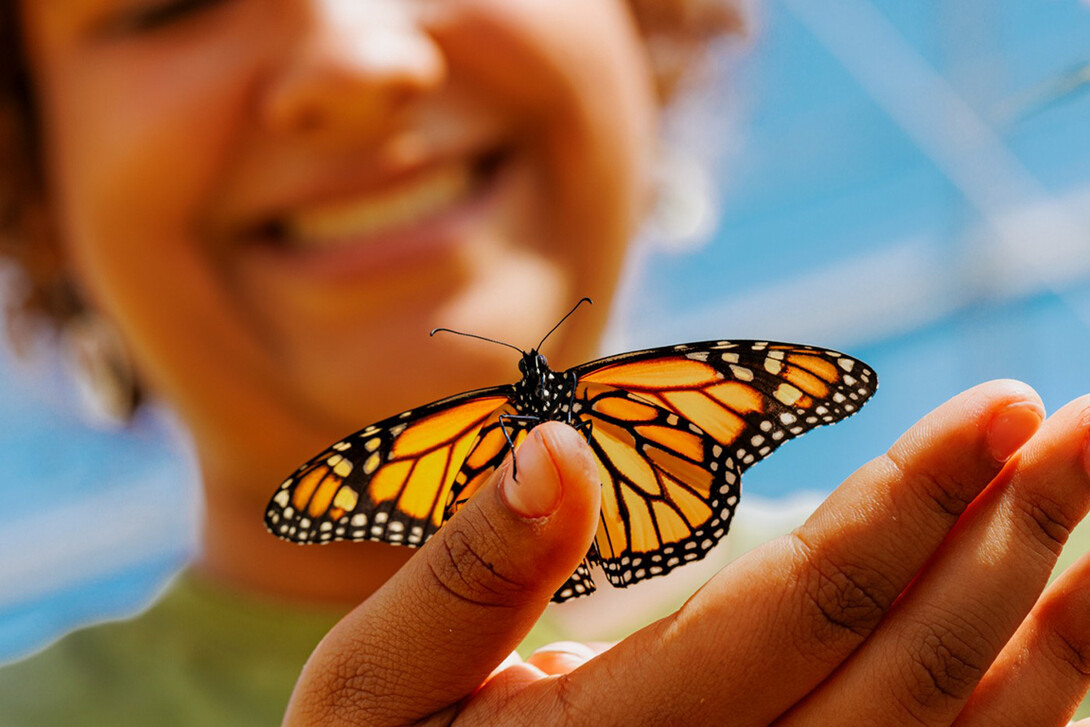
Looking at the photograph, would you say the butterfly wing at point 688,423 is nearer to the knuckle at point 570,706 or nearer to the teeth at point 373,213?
the knuckle at point 570,706

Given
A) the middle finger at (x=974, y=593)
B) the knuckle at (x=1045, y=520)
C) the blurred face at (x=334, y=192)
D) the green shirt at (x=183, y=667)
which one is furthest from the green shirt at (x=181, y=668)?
the knuckle at (x=1045, y=520)

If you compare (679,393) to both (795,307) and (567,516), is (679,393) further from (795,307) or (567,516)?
(795,307)

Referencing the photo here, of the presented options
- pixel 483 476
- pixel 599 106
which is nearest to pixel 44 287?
pixel 599 106

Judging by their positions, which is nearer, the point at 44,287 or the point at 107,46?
the point at 107,46

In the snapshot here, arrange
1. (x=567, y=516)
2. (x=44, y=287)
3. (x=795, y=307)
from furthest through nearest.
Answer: (x=795, y=307), (x=44, y=287), (x=567, y=516)

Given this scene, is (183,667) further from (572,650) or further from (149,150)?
(572,650)

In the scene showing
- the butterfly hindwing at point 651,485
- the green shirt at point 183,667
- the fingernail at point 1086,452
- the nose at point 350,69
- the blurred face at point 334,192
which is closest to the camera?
the fingernail at point 1086,452
